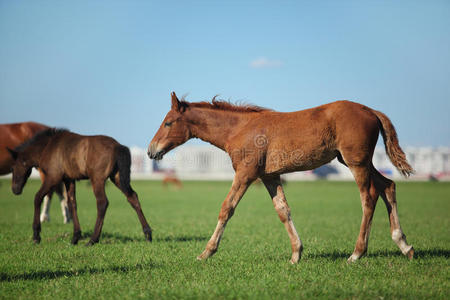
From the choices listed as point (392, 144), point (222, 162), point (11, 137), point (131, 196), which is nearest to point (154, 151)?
point (131, 196)

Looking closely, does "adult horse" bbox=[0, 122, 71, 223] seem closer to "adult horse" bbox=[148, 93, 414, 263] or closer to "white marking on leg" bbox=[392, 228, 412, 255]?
"adult horse" bbox=[148, 93, 414, 263]

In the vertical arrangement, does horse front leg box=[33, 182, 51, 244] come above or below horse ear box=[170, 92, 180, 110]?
below

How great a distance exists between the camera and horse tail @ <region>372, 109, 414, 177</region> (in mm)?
6934

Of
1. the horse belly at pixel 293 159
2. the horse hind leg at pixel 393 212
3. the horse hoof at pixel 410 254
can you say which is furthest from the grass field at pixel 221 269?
the horse belly at pixel 293 159

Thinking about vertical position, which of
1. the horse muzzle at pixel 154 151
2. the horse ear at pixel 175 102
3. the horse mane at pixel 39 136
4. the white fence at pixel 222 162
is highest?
the horse ear at pixel 175 102

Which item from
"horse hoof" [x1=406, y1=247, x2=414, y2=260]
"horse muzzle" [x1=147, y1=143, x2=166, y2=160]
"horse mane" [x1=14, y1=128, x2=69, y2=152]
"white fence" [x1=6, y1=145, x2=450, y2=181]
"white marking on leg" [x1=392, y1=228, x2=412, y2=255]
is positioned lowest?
"white fence" [x1=6, y1=145, x2=450, y2=181]

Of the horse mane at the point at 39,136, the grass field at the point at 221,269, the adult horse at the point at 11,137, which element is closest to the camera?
the grass field at the point at 221,269

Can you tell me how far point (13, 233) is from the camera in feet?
36.9

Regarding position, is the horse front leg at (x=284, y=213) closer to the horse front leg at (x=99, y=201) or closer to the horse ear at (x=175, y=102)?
the horse ear at (x=175, y=102)

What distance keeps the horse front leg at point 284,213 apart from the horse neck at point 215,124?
99 cm

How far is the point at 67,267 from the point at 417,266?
548 centimetres

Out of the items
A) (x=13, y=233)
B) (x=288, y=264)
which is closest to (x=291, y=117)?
(x=288, y=264)

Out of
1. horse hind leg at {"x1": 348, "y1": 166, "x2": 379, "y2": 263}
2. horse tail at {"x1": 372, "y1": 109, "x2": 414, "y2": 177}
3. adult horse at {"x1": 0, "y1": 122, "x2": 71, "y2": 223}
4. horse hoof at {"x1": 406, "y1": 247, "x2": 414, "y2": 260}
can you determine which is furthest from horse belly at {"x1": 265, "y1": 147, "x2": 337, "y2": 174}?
adult horse at {"x1": 0, "y1": 122, "x2": 71, "y2": 223}

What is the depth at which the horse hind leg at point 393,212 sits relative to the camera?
7.00 meters
